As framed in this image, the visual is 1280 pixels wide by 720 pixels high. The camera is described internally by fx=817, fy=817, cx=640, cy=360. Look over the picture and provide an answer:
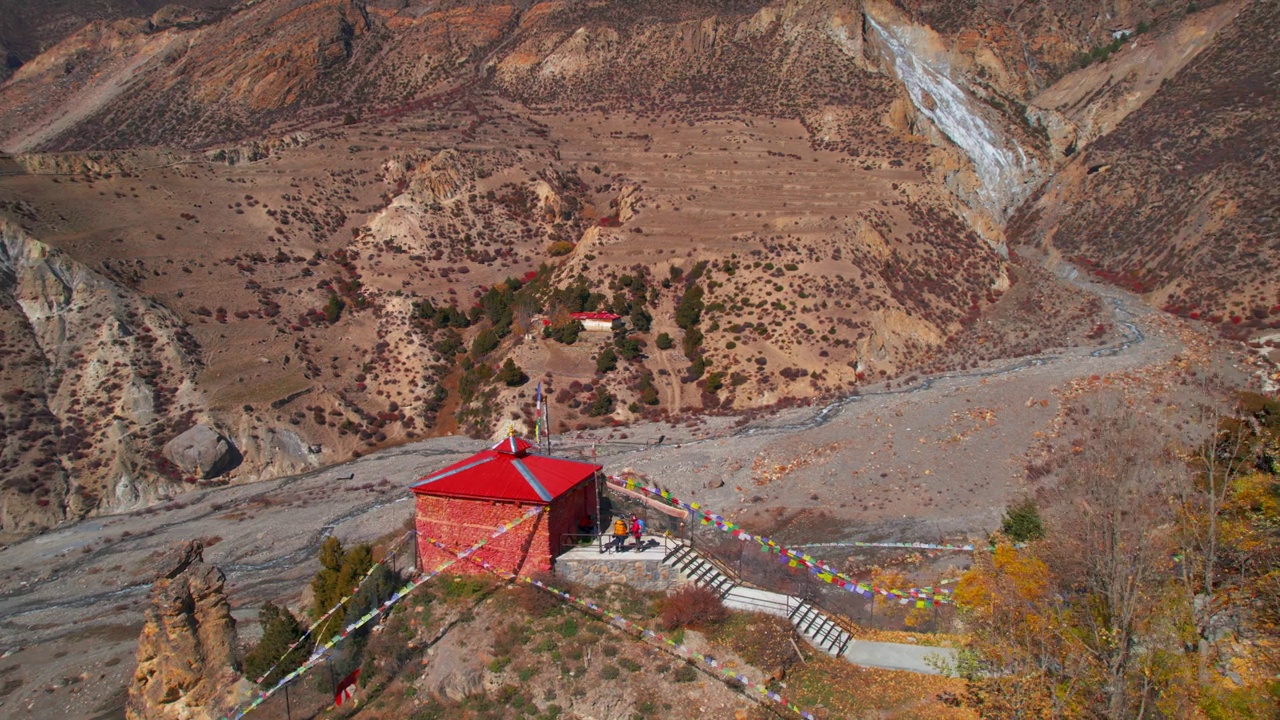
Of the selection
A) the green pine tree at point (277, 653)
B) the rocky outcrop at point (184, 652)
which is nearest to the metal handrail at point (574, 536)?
the green pine tree at point (277, 653)

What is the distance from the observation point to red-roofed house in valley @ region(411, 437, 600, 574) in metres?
17.8

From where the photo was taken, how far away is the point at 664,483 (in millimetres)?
29250

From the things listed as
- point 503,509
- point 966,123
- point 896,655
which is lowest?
point 896,655

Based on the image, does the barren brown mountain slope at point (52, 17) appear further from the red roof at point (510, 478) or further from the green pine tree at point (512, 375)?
the red roof at point (510, 478)

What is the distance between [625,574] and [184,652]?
10761 millimetres

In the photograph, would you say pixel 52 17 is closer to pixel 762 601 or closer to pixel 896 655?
pixel 762 601

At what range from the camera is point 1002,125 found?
8356cm

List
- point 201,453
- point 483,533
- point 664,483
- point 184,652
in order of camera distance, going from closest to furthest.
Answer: point 483,533 → point 184,652 → point 664,483 → point 201,453

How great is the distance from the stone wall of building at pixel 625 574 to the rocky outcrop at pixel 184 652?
8.65 metres

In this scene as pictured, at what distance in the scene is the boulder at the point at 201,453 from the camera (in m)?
35.9

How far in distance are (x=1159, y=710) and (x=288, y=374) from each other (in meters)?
39.2

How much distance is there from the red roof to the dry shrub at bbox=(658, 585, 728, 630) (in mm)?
3352

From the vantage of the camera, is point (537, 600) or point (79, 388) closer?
point (537, 600)

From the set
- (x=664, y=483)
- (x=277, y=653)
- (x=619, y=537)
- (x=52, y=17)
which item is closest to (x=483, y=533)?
(x=619, y=537)
